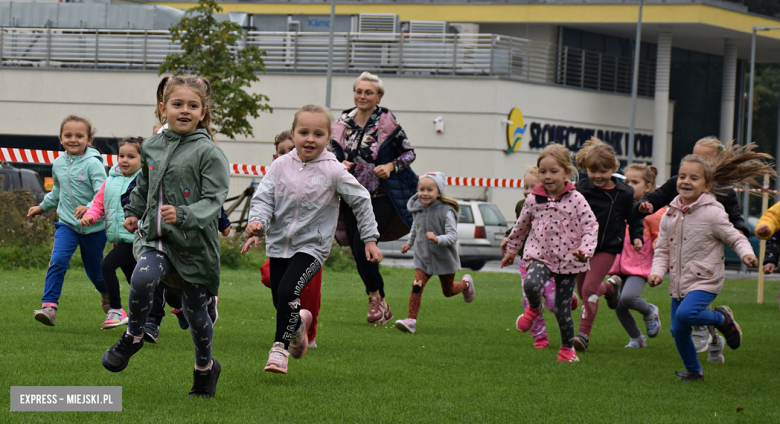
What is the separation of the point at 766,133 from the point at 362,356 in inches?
1680

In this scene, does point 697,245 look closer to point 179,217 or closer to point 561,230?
point 561,230

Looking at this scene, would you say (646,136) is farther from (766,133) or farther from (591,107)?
(766,133)

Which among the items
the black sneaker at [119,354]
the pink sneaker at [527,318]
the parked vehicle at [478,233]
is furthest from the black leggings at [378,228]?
the parked vehicle at [478,233]

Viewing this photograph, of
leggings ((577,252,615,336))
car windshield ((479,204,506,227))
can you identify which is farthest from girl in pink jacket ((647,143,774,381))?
car windshield ((479,204,506,227))

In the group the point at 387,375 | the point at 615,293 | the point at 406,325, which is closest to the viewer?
the point at 387,375

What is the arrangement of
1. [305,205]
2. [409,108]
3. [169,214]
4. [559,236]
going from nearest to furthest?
[169,214]
[305,205]
[559,236]
[409,108]

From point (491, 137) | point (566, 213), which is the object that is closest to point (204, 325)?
point (566, 213)

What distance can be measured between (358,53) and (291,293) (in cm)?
2820

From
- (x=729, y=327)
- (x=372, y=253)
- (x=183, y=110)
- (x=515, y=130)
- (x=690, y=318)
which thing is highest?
(x=515, y=130)

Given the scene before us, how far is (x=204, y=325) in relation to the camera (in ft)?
18.6

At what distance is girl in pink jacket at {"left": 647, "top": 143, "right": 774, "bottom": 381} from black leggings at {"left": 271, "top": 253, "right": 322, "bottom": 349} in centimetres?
254

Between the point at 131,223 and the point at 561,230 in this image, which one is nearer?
the point at 131,223

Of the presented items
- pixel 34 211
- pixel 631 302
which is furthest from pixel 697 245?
pixel 34 211

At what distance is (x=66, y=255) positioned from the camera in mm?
8617
